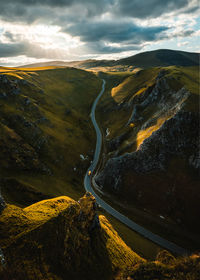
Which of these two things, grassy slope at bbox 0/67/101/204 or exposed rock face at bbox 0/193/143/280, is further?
grassy slope at bbox 0/67/101/204

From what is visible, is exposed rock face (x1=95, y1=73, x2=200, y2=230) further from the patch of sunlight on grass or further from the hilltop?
the hilltop

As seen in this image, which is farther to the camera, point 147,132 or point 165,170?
point 147,132

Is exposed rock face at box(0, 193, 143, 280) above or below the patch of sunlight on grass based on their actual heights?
below

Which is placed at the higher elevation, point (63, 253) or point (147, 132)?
point (147, 132)

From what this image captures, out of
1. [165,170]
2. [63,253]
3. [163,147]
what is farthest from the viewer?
[163,147]

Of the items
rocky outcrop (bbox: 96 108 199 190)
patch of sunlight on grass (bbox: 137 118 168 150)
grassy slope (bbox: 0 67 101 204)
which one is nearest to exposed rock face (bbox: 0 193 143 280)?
grassy slope (bbox: 0 67 101 204)

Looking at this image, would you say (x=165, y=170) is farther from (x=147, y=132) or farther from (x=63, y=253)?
(x=63, y=253)

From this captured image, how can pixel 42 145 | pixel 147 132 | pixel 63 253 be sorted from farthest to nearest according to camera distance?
pixel 42 145 < pixel 147 132 < pixel 63 253

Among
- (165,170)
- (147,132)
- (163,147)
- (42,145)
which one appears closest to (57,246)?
(165,170)

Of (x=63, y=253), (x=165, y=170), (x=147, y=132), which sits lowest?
(x=63, y=253)
